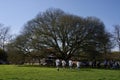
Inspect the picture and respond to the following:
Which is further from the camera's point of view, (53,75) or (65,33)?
(65,33)

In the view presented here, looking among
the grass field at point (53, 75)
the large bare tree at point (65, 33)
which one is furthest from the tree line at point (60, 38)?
the grass field at point (53, 75)

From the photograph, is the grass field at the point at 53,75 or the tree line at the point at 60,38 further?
the tree line at the point at 60,38

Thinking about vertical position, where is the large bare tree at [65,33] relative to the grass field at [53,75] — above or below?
above

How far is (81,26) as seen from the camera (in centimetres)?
7412

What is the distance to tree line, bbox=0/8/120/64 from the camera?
73.1 metres

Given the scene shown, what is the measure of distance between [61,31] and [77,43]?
4.90 meters

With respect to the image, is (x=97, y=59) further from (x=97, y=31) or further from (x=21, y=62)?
(x=21, y=62)

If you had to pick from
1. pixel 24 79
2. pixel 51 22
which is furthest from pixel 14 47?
pixel 24 79

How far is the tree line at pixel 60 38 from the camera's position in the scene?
73.1 meters

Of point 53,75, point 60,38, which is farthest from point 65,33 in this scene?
point 53,75

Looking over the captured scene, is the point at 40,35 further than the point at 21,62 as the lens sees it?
No

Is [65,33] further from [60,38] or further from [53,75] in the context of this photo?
[53,75]

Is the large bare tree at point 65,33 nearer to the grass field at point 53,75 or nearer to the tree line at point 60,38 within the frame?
the tree line at point 60,38

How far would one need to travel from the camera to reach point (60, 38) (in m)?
75.7
